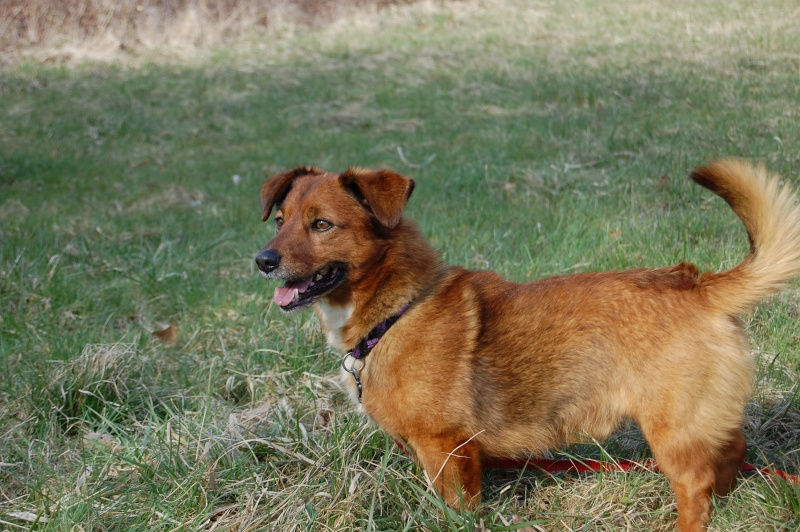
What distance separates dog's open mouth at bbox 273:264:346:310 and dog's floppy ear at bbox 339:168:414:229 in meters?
0.31

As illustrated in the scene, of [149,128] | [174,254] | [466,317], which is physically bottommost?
[149,128]

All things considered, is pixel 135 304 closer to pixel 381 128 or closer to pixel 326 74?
pixel 381 128

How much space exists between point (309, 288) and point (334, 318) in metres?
0.20

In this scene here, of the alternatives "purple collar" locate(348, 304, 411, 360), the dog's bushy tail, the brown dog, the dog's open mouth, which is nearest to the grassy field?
the brown dog

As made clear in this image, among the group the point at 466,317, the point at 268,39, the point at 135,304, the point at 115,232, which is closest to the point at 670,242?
the point at 466,317

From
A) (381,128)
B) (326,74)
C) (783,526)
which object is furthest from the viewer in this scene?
(326,74)

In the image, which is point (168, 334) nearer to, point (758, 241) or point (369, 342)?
point (369, 342)

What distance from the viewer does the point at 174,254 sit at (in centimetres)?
636

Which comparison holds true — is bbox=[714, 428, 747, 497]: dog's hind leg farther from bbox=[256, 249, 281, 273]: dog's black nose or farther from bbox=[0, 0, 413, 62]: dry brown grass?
bbox=[0, 0, 413, 62]: dry brown grass

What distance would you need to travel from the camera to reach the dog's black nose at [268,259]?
327cm

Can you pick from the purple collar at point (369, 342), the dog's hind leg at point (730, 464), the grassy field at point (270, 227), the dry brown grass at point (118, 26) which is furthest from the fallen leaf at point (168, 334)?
the dry brown grass at point (118, 26)

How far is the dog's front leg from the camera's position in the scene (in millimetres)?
3002

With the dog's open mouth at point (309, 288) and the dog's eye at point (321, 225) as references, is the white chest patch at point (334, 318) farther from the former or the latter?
the dog's eye at point (321, 225)

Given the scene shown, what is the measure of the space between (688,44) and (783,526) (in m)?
11.1
